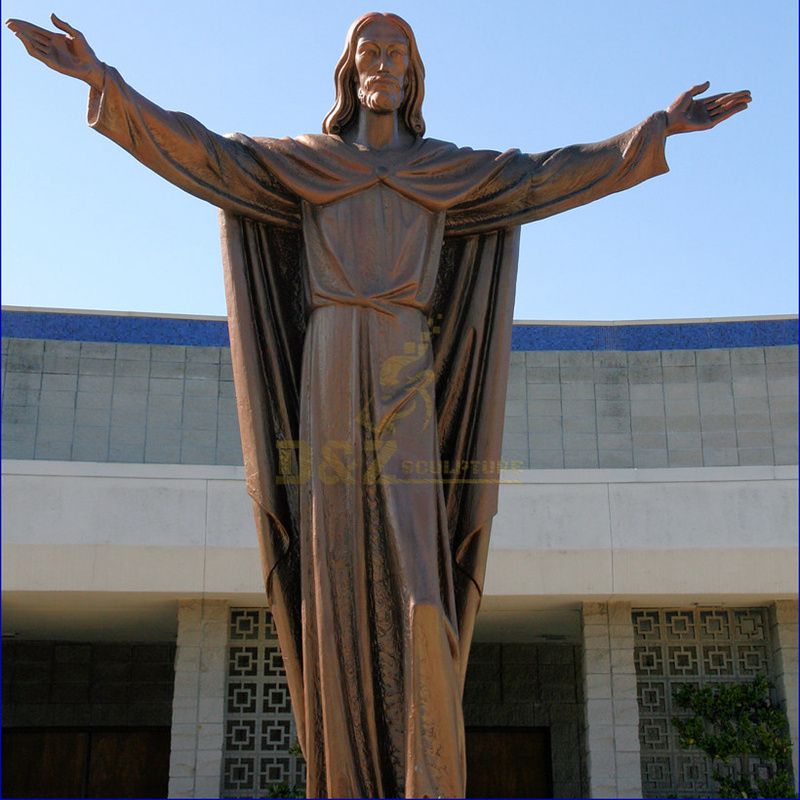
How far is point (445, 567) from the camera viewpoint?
3.88 m

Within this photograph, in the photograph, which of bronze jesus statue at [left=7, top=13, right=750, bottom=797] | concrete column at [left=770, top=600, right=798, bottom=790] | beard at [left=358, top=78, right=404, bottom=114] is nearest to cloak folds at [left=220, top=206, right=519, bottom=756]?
bronze jesus statue at [left=7, top=13, right=750, bottom=797]

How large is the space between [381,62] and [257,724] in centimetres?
998

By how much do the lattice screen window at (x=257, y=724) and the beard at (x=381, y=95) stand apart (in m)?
9.67

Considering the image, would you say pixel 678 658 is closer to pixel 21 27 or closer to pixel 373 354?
pixel 373 354

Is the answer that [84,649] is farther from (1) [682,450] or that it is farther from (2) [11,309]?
(1) [682,450]

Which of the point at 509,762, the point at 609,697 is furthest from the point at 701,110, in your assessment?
the point at 509,762

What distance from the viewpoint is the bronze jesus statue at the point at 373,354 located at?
3775mm

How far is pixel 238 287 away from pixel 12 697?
12.7 m

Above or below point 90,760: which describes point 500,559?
above

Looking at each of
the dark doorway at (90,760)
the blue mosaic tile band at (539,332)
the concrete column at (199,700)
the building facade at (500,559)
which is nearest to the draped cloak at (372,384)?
the building facade at (500,559)

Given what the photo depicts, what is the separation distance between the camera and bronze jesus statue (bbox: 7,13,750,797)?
12.4 feet

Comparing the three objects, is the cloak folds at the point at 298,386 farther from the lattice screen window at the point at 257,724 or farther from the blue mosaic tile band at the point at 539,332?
the blue mosaic tile band at the point at 539,332

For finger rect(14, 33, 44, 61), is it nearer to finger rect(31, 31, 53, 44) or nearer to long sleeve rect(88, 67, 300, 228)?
finger rect(31, 31, 53, 44)

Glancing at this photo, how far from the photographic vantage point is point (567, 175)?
4.24m
